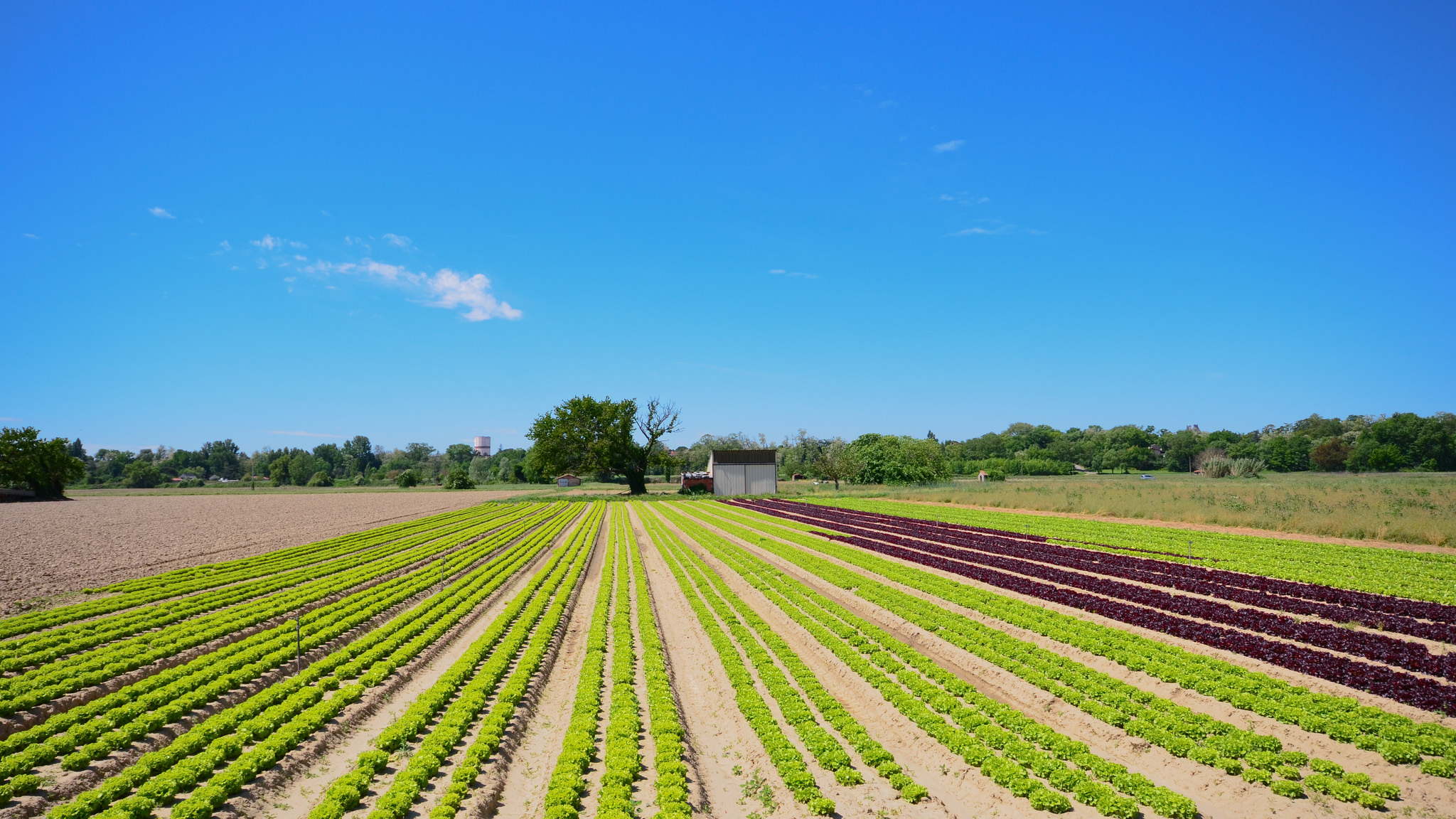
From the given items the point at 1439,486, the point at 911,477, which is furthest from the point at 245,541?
the point at 1439,486

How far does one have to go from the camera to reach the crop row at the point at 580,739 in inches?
296

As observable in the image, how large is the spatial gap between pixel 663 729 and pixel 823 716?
2.51 m

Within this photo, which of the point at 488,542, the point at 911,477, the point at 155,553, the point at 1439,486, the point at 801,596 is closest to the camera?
the point at 801,596

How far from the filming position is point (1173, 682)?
35.1 feet

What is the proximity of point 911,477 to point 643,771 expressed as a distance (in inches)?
2939

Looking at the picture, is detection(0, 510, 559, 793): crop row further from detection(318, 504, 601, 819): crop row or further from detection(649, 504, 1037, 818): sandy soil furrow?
detection(649, 504, 1037, 818): sandy soil furrow

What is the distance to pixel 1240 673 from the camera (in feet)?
35.3

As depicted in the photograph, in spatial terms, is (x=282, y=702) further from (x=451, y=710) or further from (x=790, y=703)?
(x=790, y=703)

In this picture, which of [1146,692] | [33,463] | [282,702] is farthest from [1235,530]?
[33,463]

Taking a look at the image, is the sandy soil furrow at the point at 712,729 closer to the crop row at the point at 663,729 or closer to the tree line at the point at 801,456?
the crop row at the point at 663,729

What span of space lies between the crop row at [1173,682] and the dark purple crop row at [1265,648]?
744mm

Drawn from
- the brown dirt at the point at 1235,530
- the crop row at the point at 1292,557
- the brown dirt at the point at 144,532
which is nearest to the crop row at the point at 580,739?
the brown dirt at the point at 144,532

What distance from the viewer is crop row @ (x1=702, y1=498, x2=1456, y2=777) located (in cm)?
838

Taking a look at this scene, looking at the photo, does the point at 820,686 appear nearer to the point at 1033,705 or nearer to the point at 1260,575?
the point at 1033,705
